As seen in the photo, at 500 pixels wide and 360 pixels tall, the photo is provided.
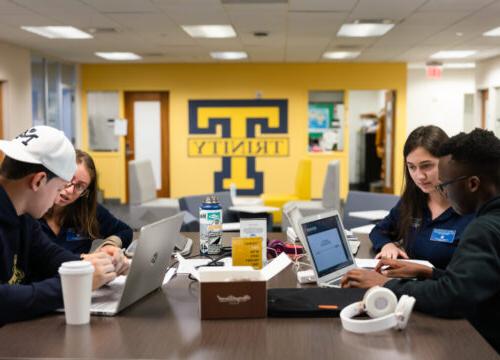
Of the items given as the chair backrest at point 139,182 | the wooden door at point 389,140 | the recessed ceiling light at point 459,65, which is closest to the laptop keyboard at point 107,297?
the chair backrest at point 139,182

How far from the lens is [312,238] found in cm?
223

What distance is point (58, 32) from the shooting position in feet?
28.6

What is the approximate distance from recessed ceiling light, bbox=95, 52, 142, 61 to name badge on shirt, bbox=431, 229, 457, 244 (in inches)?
348

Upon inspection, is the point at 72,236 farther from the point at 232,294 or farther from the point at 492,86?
the point at 492,86

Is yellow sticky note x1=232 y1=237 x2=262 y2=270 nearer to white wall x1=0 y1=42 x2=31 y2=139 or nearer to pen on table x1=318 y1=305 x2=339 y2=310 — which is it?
pen on table x1=318 y1=305 x2=339 y2=310

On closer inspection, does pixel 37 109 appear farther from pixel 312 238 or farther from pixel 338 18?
pixel 312 238

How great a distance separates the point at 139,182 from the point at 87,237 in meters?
5.18

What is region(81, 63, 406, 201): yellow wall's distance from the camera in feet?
39.5

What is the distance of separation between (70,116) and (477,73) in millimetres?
7965

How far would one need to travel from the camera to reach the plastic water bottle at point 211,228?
2.85m

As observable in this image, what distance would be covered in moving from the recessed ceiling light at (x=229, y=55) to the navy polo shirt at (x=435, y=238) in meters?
8.07

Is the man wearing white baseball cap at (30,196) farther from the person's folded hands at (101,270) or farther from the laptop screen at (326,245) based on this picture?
the laptop screen at (326,245)

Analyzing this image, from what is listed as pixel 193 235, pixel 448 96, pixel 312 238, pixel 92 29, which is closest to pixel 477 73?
pixel 448 96

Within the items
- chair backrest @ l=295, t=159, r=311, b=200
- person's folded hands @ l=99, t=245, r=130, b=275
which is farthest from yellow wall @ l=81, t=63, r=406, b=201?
person's folded hands @ l=99, t=245, r=130, b=275
